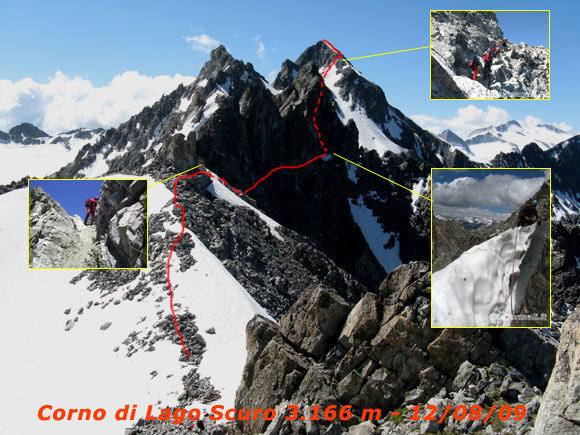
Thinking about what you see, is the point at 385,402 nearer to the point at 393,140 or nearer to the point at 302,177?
the point at 302,177

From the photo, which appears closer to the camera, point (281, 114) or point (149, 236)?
point (149, 236)

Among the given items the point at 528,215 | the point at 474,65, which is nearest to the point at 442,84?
the point at 474,65

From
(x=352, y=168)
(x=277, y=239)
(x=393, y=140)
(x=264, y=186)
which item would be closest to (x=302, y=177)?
(x=264, y=186)

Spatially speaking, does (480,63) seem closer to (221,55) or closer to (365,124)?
(221,55)

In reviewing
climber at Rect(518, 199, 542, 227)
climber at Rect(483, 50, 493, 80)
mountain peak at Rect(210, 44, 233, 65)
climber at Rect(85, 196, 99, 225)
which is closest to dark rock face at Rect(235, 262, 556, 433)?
climber at Rect(518, 199, 542, 227)

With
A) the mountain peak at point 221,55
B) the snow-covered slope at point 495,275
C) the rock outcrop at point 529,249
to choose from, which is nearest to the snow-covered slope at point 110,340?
the snow-covered slope at point 495,275

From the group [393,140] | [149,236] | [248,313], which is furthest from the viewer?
[393,140]
